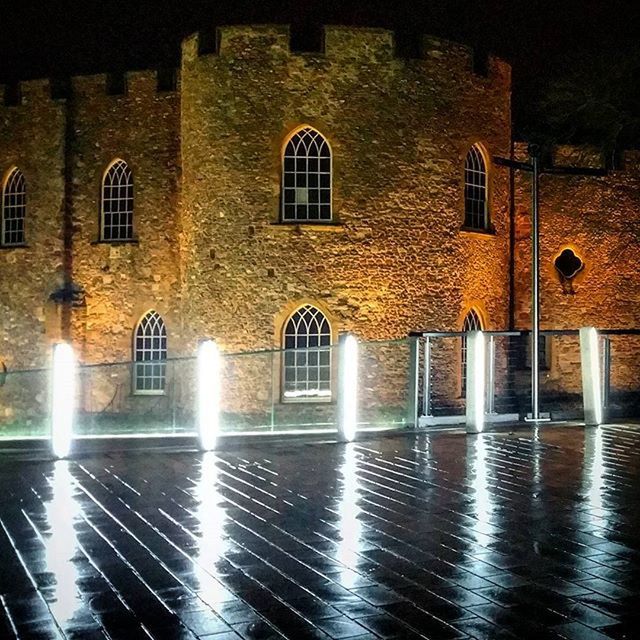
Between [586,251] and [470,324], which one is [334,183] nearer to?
[470,324]

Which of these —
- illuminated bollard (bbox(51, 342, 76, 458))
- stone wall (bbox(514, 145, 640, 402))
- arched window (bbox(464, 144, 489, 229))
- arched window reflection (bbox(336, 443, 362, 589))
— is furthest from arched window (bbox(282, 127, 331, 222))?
arched window reflection (bbox(336, 443, 362, 589))

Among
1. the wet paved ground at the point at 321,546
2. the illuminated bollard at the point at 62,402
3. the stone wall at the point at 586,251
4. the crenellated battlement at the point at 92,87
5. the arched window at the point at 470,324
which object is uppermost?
the crenellated battlement at the point at 92,87

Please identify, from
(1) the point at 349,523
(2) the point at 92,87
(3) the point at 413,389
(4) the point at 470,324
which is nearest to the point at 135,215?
(2) the point at 92,87

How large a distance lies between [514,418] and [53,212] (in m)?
13.8

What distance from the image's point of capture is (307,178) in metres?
20.7

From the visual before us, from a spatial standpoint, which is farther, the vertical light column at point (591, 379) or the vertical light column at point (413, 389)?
the vertical light column at point (591, 379)

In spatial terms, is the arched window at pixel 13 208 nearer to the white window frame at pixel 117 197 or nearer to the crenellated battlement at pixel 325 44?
the white window frame at pixel 117 197

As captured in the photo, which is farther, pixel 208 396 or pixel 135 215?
pixel 135 215

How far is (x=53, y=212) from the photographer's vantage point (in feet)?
78.0

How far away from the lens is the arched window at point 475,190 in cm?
2191

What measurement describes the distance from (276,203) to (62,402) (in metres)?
10.6

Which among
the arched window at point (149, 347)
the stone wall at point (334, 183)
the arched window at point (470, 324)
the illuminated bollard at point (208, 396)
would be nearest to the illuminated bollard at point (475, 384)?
the illuminated bollard at point (208, 396)

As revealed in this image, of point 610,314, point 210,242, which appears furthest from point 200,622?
point 610,314

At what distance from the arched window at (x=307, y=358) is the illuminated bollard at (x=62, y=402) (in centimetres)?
1006
